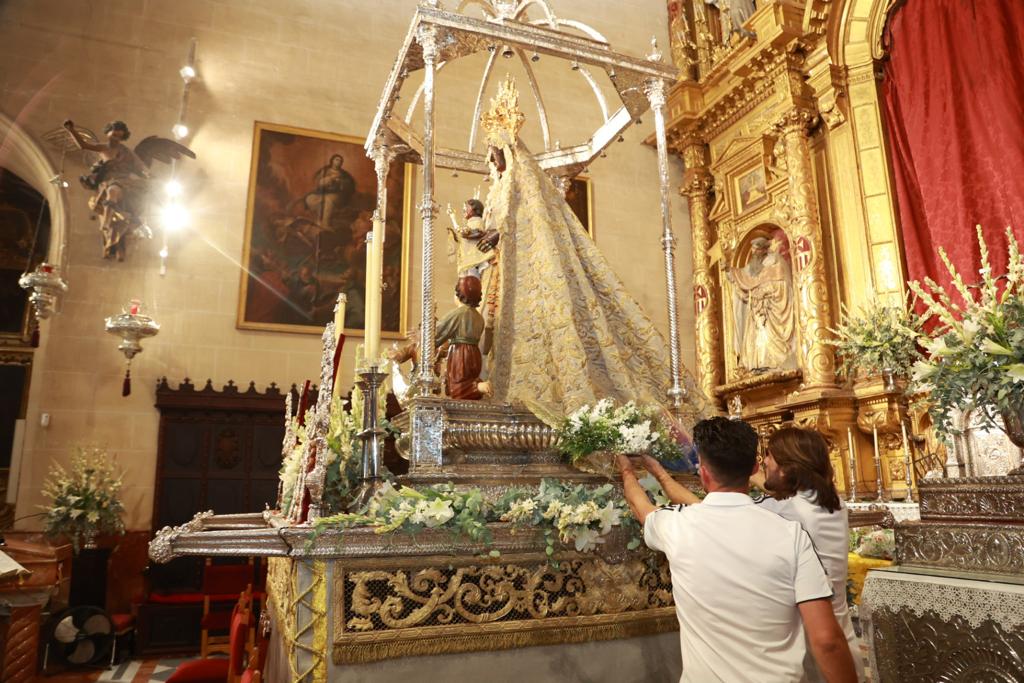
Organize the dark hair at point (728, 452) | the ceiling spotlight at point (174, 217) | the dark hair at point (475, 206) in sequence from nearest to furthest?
the dark hair at point (728, 452)
the dark hair at point (475, 206)
the ceiling spotlight at point (174, 217)

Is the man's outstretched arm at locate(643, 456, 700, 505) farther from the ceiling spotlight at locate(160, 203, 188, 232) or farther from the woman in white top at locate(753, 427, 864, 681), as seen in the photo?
the ceiling spotlight at locate(160, 203, 188, 232)

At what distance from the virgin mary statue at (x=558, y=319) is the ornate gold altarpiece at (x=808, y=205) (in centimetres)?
419

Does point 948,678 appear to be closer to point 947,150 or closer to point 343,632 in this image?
point 343,632

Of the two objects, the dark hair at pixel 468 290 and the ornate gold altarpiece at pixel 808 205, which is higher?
the ornate gold altarpiece at pixel 808 205

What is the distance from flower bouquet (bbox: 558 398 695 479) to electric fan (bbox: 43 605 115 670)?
563 cm

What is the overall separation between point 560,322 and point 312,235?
20.7 feet

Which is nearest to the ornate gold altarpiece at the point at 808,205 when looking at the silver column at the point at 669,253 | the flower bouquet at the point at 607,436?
the silver column at the point at 669,253

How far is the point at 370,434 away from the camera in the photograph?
3090 mm

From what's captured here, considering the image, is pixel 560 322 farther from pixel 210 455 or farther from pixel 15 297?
pixel 15 297

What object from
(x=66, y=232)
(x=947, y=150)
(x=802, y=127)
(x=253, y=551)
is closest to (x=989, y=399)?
(x=253, y=551)

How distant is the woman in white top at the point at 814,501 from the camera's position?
2.34 metres

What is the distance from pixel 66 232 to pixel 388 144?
5.23 meters

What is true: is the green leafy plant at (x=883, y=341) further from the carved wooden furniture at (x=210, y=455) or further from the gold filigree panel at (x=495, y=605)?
the carved wooden furniture at (x=210, y=455)

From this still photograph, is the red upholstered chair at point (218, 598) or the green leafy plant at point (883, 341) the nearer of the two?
the red upholstered chair at point (218, 598)
